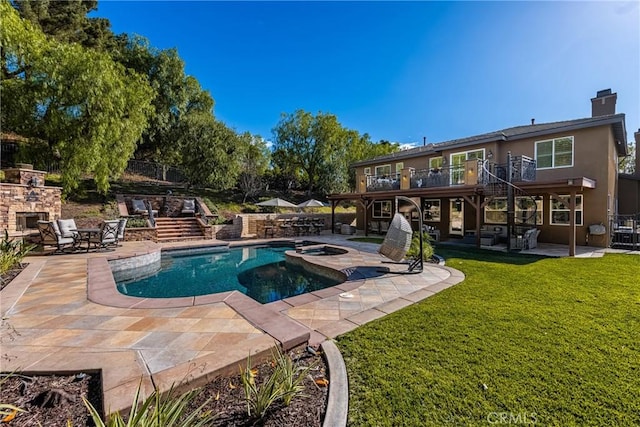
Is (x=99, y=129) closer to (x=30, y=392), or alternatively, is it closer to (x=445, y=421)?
(x=30, y=392)

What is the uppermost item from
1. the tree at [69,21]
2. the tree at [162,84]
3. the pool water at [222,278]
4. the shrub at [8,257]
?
the tree at [69,21]

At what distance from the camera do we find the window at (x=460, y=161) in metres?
13.6

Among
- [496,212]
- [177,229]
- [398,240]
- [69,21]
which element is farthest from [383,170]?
[69,21]

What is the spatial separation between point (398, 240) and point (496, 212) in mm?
9875

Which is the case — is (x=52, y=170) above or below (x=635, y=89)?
below

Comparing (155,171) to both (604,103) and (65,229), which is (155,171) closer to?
(65,229)

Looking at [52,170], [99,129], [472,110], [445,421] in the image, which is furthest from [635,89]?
[52,170]

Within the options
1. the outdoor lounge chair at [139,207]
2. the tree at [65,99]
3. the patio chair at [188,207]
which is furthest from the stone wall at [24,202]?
the patio chair at [188,207]

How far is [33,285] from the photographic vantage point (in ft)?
18.3

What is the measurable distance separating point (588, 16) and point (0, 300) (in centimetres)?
1704

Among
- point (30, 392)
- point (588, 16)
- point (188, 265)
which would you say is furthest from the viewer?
point (188, 265)

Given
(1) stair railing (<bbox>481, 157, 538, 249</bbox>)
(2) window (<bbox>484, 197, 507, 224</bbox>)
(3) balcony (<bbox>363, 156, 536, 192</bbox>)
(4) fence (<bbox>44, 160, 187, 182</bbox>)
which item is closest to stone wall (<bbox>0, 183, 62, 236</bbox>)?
(4) fence (<bbox>44, 160, 187, 182</bbox>)

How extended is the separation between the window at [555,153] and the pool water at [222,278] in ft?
39.9

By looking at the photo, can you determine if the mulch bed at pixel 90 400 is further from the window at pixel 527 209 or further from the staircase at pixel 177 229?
the window at pixel 527 209
